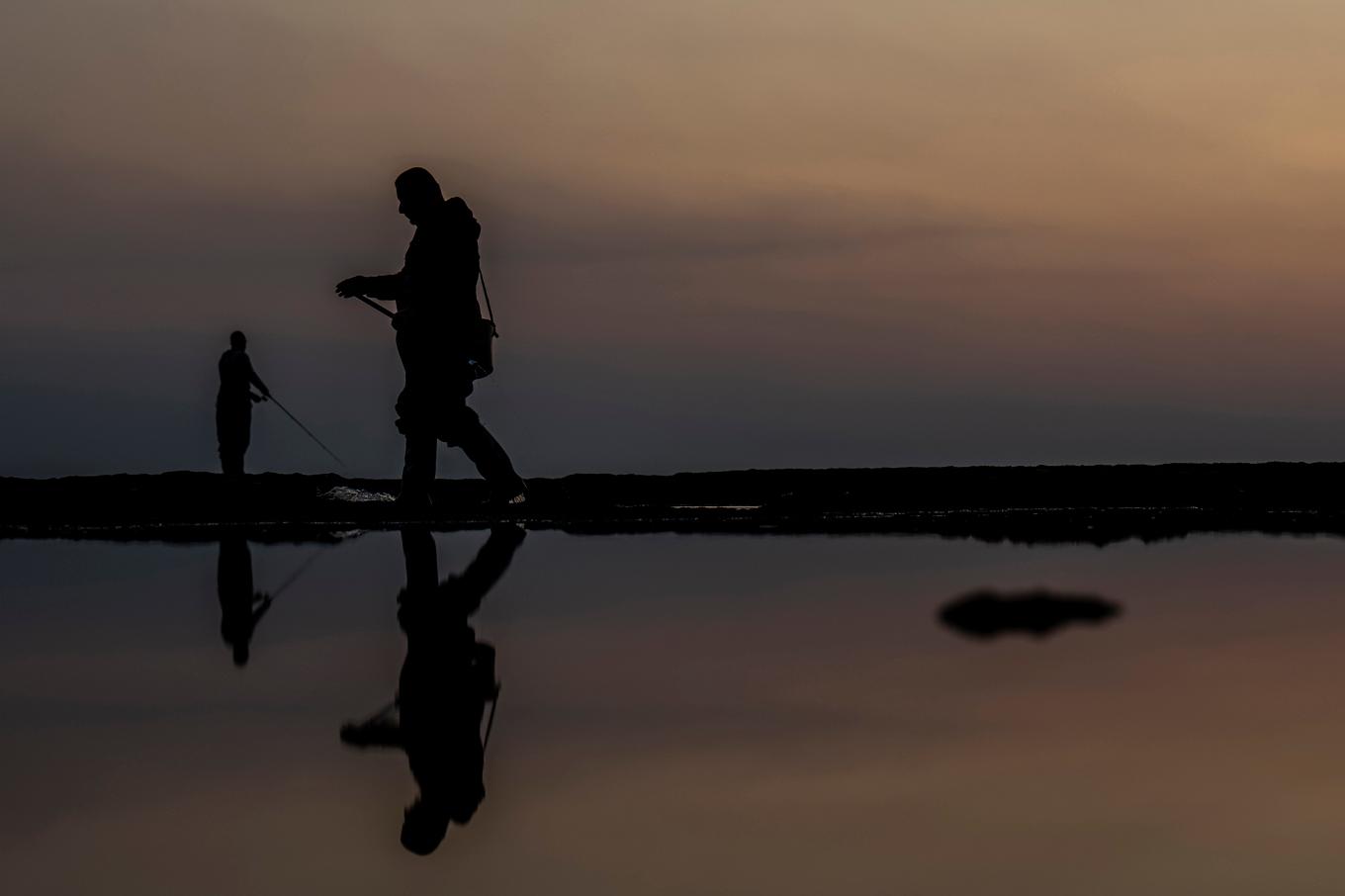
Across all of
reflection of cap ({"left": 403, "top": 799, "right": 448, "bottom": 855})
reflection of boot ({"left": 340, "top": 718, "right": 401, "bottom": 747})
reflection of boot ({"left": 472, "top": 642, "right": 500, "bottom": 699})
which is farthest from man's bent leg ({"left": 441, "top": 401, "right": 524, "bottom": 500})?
reflection of cap ({"left": 403, "top": 799, "right": 448, "bottom": 855})

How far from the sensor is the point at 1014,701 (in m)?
6.50

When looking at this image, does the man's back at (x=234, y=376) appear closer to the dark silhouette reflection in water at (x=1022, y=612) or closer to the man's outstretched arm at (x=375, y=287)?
the man's outstretched arm at (x=375, y=287)

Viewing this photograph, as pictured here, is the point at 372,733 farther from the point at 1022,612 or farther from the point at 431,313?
the point at 431,313

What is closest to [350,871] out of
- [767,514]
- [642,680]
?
[642,680]

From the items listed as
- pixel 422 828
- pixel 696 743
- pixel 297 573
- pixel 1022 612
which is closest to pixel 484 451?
pixel 297 573

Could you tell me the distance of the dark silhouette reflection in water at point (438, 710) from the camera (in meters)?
4.89

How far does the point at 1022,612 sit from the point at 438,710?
3.56 m

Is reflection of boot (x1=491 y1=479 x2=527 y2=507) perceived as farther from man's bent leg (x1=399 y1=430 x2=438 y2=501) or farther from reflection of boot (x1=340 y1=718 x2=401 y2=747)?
reflection of boot (x1=340 y1=718 x2=401 y2=747)

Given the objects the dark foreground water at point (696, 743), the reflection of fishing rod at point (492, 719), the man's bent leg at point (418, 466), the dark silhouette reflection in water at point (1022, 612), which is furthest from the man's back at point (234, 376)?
the reflection of fishing rod at point (492, 719)

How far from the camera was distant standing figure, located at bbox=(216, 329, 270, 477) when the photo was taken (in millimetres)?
28312

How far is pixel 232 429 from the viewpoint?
2830 centimetres

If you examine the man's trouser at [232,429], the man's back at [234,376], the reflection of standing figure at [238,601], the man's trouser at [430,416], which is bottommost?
the reflection of standing figure at [238,601]

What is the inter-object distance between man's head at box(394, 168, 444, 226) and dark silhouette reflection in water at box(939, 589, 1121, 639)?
7.64 meters

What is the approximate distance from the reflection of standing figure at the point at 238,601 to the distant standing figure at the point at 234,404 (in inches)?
554
